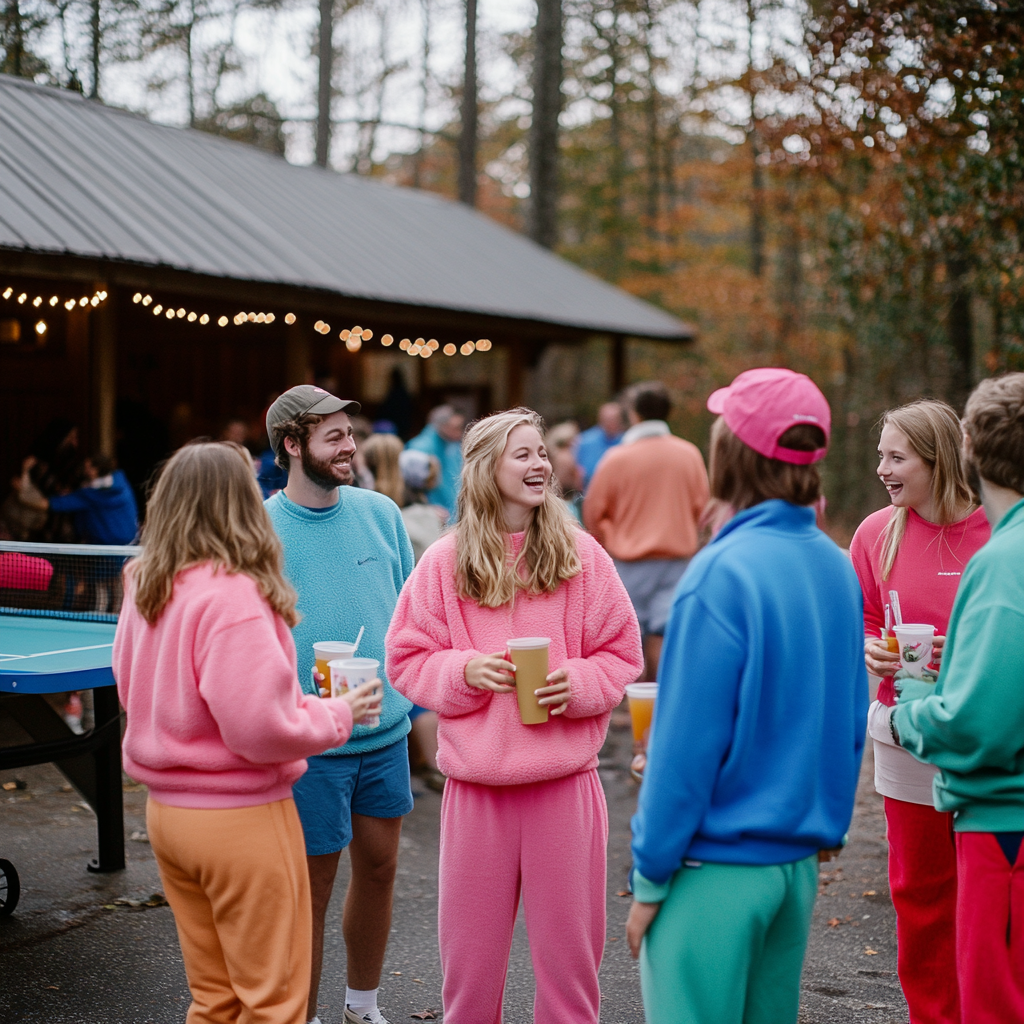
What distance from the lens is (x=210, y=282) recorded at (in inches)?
349

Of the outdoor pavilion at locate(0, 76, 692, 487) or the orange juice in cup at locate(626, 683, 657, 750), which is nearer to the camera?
the orange juice in cup at locate(626, 683, 657, 750)

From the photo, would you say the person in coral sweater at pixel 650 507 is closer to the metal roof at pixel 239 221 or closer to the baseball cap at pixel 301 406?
the metal roof at pixel 239 221

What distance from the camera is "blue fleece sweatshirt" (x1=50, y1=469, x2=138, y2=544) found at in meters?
8.09

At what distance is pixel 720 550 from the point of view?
2283 mm

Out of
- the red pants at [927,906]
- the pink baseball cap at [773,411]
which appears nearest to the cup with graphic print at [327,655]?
the pink baseball cap at [773,411]

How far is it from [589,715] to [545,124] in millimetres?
17261

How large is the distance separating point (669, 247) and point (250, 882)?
21.9 meters

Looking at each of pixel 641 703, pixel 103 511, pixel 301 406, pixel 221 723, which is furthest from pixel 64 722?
pixel 103 511

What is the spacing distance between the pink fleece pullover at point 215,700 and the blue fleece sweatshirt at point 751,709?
2.86 feet

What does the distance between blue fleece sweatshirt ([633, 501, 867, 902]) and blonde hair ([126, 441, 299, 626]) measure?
3.25ft

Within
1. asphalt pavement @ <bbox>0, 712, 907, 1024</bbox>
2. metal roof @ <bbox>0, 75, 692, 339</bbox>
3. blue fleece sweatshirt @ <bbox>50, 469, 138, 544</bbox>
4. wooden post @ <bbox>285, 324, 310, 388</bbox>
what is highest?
metal roof @ <bbox>0, 75, 692, 339</bbox>

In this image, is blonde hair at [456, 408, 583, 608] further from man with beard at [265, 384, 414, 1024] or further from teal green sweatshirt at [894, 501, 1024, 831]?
teal green sweatshirt at [894, 501, 1024, 831]

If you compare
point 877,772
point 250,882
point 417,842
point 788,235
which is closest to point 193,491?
point 250,882

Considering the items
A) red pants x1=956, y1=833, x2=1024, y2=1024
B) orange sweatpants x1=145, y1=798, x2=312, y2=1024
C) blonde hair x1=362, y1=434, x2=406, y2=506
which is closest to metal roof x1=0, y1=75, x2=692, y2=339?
blonde hair x1=362, y1=434, x2=406, y2=506
